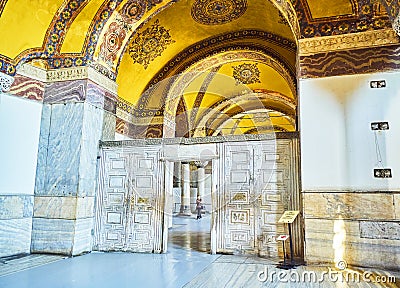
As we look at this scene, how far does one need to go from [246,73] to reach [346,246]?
22.3 feet

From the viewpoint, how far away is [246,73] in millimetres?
10469

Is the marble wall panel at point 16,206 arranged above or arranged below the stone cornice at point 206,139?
below

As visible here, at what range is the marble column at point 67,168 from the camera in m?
5.68

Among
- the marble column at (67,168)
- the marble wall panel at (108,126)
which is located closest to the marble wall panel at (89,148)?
the marble column at (67,168)

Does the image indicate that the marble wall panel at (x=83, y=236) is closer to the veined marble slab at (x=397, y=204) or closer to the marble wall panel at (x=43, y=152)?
the marble wall panel at (x=43, y=152)

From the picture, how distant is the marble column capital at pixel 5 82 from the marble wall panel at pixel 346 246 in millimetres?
5056

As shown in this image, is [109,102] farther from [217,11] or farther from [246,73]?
[246,73]

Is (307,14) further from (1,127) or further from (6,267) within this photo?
(6,267)

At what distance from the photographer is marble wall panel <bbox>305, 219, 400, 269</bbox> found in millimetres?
4598

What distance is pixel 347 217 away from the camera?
4.82 meters

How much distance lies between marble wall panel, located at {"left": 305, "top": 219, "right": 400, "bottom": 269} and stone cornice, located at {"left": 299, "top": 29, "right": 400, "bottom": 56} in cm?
263

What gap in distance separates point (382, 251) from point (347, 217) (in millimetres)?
608

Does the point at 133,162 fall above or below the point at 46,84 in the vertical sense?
below

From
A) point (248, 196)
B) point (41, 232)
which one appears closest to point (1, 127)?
point (41, 232)
